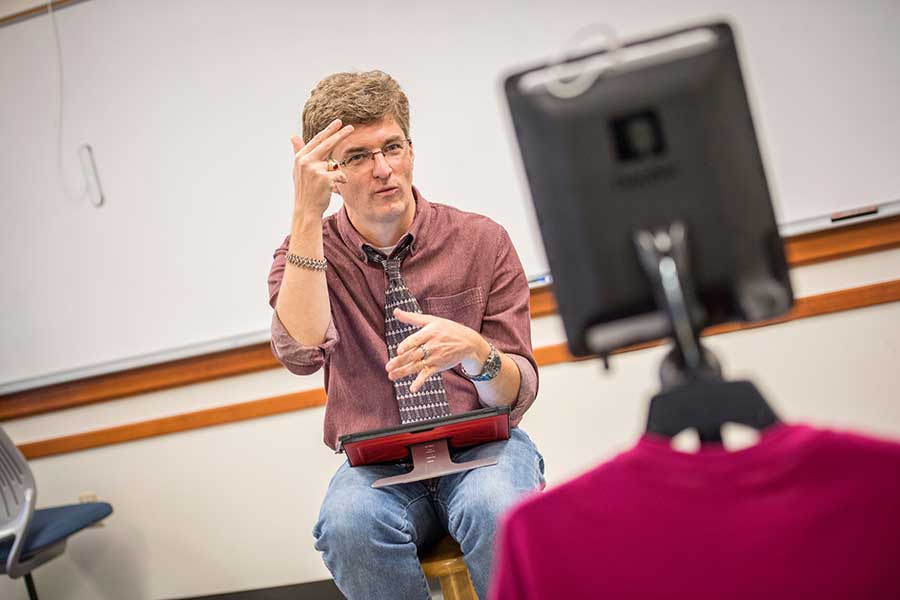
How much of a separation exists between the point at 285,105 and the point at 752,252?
6.76 feet

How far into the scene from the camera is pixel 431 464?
5.08 feet

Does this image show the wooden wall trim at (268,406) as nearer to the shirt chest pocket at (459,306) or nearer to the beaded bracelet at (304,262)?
the shirt chest pocket at (459,306)

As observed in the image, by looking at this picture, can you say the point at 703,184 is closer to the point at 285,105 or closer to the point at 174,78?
the point at 285,105

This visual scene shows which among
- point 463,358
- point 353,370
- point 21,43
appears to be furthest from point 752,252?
point 21,43

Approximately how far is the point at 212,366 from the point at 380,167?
1351mm

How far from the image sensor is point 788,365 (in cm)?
240

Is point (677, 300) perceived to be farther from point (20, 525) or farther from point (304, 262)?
point (20, 525)

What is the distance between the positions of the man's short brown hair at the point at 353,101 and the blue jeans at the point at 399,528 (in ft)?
2.37

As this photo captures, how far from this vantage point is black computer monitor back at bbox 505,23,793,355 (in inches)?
31.8

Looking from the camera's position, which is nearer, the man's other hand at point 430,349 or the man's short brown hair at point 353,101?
the man's other hand at point 430,349

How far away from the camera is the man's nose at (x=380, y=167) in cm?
170

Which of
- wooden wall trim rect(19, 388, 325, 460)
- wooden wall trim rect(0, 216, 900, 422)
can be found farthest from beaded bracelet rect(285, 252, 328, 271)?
wooden wall trim rect(19, 388, 325, 460)

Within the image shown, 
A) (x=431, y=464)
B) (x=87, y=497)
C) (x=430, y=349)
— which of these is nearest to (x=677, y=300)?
(x=430, y=349)

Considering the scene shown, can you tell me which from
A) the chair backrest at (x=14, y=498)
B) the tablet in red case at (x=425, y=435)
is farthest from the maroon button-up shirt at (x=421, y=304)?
the chair backrest at (x=14, y=498)
